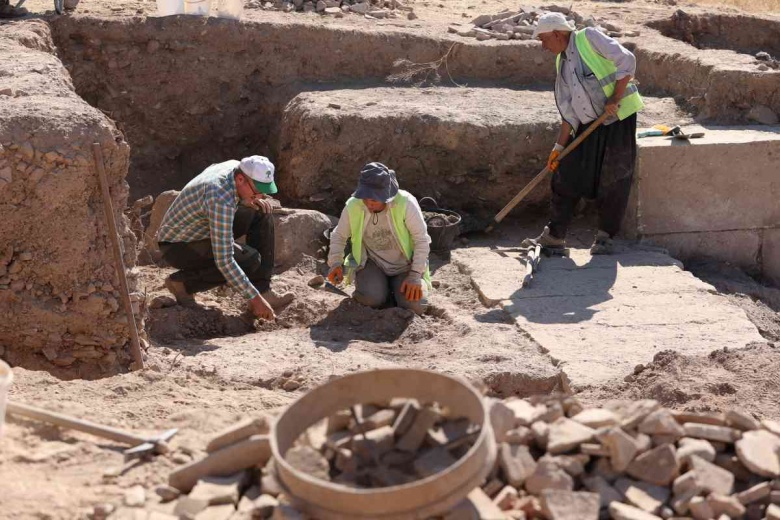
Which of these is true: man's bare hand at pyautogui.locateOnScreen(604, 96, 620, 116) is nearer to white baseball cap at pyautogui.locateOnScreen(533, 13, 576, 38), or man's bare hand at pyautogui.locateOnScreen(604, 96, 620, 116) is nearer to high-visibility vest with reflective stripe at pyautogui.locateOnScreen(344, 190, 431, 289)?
white baseball cap at pyautogui.locateOnScreen(533, 13, 576, 38)

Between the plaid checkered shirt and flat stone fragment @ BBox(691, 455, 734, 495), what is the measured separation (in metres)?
3.52

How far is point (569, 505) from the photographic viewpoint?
3385 mm

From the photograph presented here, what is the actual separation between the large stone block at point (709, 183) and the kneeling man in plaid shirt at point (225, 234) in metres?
3.20

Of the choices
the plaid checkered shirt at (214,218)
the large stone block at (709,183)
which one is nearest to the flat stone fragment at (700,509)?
the plaid checkered shirt at (214,218)

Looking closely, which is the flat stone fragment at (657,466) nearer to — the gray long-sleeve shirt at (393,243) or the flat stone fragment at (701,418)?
the flat stone fragment at (701,418)

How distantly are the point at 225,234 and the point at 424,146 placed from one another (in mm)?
2924

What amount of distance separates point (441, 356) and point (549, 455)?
8.77 ft

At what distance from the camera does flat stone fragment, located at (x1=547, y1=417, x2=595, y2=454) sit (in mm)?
3611

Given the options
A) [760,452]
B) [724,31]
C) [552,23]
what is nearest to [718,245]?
[552,23]

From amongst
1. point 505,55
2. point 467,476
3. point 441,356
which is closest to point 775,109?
point 505,55

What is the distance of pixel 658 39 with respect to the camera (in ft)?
34.8

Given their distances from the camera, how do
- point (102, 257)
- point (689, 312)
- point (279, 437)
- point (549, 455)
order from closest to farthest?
point (279, 437)
point (549, 455)
point (102, 257)
point (689, 312)

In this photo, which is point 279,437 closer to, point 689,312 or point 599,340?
point 599,340

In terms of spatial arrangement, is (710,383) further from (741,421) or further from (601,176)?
(601,176)
